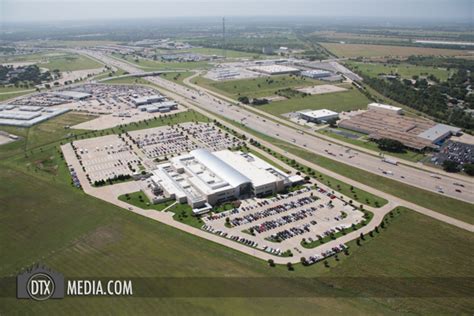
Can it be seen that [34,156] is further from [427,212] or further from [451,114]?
[451,114]

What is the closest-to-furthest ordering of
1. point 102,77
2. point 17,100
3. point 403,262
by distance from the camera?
point 403,262 → point 17,100 → point 102,77

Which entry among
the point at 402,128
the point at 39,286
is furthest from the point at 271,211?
the point at 402,128

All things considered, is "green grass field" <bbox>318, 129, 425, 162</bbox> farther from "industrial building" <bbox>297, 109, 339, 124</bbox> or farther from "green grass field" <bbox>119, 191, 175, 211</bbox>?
"green grass field" <bbox>119, 191, 175, 211</bbox>

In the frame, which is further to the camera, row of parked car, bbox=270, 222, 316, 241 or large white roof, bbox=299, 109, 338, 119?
large white roof, bbox=299, 109, 338, 119

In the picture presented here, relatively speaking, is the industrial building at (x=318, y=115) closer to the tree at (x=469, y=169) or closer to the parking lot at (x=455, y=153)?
the parking lot at (x=455, y=153)

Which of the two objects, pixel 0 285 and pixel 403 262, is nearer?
pixel 0 285

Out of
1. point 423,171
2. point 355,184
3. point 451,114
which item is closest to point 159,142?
point 355,184

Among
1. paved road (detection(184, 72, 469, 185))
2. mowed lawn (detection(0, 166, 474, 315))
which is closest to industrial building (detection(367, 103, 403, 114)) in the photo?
paved road (detection(184, 72, 469, 185))
